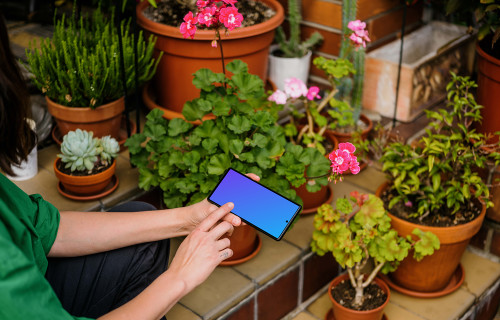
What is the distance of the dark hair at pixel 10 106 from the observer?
1.28 meters

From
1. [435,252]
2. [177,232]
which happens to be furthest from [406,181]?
[177,232]

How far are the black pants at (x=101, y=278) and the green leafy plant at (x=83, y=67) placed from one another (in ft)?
2.64

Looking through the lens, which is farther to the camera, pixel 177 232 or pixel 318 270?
pixel 318 270

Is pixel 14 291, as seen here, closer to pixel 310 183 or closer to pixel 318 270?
pixel 310 183

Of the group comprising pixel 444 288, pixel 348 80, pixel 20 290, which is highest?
pixel 20 290

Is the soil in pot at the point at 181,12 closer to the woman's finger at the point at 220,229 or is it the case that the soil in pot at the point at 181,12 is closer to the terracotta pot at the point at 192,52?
the terracotta pot at the point at 192,52

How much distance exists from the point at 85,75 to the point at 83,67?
40 millimetres

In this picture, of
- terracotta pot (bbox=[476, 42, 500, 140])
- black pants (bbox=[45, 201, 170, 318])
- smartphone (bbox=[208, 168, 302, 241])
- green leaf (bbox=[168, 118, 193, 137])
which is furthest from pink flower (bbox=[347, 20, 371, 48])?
black pants (bbox=[45, 201, 170, 318])

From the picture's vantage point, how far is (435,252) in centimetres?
221

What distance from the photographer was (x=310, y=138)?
2.53m

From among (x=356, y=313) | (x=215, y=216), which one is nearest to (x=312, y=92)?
(x=356, y=313)

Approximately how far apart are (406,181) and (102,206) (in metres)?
1.16

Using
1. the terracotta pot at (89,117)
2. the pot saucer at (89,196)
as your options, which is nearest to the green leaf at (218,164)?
the pot saucer at (89,196)

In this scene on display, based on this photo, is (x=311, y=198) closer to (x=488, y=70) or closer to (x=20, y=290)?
(x=488, y=70)
